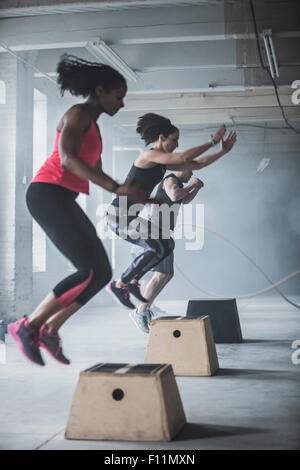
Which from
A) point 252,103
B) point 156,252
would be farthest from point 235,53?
point 156,252

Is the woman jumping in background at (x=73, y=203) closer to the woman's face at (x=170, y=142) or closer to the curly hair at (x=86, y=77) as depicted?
the curly hair at (x=86, y=77)

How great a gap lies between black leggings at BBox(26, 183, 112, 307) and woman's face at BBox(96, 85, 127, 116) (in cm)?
45

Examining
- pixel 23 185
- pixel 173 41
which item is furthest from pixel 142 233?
pixel 23 185

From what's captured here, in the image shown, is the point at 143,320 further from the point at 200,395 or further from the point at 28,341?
the point at 28,341

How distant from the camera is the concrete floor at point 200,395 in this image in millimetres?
2982

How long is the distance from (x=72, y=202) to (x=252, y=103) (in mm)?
8014

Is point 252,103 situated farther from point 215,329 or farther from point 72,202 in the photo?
point 72,202

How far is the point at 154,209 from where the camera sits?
5.39 metres

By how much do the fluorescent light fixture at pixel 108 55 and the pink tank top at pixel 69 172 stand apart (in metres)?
4.18

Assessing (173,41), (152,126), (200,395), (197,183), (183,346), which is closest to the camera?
(152,126)

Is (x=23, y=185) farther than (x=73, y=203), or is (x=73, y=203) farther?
(x=23, y=185)

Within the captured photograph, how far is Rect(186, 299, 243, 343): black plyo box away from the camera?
642cm

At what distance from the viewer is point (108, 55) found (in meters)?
7.29

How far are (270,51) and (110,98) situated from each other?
472 centimetres
